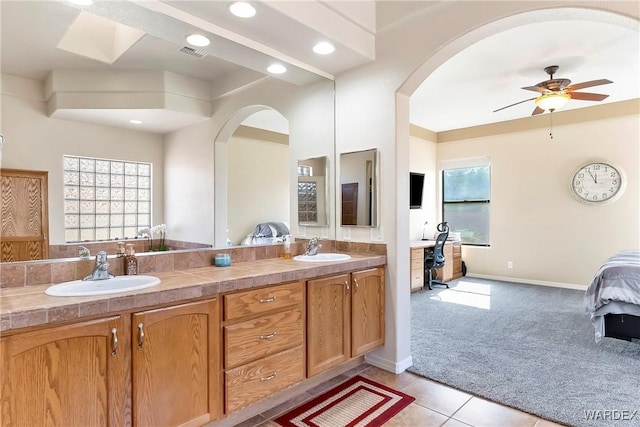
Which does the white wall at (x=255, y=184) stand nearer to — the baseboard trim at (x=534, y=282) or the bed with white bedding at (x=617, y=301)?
the bed with white bedding at (x=617, y=301)

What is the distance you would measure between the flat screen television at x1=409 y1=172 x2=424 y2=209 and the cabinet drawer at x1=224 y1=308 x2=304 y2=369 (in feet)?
14.9

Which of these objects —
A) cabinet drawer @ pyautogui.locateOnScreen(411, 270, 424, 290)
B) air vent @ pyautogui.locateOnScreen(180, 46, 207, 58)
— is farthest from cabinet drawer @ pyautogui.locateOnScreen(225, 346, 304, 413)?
cabinet drawer @ pyautogui.locateOnScreen(411, 270, 424, 290)

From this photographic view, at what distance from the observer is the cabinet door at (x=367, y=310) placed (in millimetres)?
2584

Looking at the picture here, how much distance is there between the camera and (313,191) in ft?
10.6

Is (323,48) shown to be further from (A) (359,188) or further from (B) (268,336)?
(B) (268,336)

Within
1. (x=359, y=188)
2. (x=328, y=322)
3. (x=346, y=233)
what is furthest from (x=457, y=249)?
(x=328, y=322)

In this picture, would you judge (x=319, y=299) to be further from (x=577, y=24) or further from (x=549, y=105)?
(x=549, y=105)

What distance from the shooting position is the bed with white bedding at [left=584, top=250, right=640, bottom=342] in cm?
302

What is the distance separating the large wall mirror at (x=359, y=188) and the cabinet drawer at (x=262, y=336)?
3.51 ft

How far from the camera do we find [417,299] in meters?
5.00

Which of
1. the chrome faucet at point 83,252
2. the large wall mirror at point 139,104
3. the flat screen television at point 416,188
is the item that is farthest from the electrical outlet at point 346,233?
the flat screen television at point 416,188

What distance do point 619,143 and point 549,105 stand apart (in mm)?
2148

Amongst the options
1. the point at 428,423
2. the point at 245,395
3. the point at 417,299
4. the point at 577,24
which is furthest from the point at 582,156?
the point at 245,395

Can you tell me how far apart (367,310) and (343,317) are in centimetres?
26
